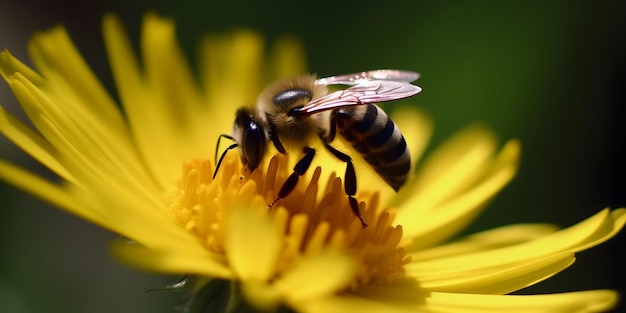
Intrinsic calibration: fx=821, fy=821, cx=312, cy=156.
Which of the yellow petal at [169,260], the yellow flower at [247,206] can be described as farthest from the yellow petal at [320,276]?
the yellow petal at [169,260]

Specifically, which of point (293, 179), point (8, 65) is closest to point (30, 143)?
point (8, 65)

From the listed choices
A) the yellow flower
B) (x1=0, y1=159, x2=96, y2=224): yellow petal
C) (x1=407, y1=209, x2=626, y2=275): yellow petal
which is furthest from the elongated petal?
(x1=0, y1=159, x2=96, y2=224): yellow petal

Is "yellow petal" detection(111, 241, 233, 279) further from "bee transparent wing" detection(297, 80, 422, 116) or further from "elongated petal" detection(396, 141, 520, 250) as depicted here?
"elongated petal" detection(396, 141, 520, 250)

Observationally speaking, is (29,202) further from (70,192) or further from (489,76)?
(489,76)

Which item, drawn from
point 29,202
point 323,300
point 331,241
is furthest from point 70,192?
point 29,202

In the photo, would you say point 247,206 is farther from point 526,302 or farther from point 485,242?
point 485,242

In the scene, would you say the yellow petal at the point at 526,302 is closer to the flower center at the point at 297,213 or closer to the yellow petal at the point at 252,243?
the flower center at the point at 297,213
